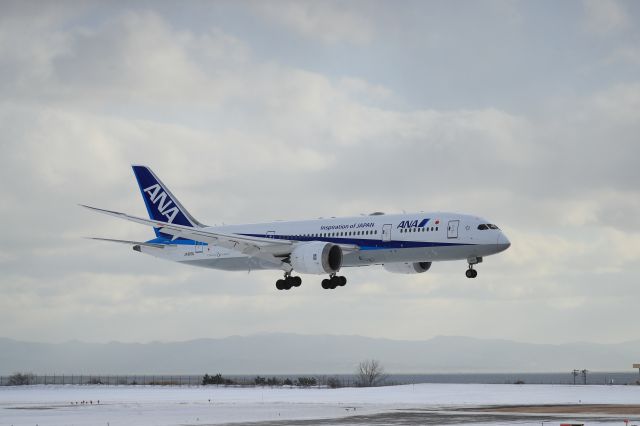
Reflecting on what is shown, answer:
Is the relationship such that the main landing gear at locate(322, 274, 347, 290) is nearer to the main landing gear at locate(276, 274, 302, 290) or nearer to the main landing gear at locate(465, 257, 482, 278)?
the main landing gear at locate(276, 274, 302, 290)

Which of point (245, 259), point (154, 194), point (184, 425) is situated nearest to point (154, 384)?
point (154, 194)

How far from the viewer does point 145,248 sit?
310ft

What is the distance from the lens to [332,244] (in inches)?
3044

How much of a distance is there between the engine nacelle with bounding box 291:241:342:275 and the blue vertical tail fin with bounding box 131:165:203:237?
23.3 meters

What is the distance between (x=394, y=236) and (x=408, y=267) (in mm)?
9787

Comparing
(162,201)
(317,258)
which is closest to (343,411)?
(317,258)

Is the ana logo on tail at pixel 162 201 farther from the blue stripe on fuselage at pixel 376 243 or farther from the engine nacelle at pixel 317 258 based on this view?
the engine nacelle at pixel 317 258

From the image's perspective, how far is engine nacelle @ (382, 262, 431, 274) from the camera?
3290 inches

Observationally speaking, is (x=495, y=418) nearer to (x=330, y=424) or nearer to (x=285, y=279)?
(x=330, y=424)

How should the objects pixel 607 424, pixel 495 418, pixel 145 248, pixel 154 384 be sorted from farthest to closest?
pixel 154 384, pixel 145 248, pixel 495 418, pixel 607 424

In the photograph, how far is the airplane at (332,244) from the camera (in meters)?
72.2

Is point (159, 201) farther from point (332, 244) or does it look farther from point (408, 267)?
point (408, 267)

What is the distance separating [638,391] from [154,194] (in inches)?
2466

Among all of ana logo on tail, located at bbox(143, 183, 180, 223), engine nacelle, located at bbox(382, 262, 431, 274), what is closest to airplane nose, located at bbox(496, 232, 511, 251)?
engine nacelle, located at bbox(382, 262, 431, 274)
